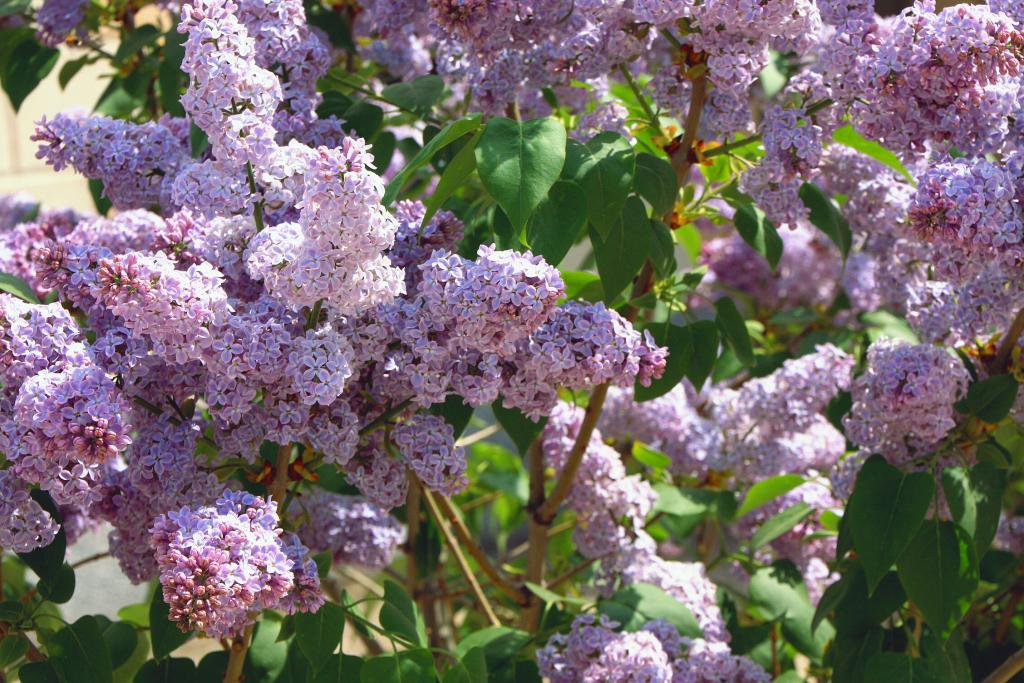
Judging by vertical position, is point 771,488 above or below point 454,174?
below

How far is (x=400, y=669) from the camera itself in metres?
1.20

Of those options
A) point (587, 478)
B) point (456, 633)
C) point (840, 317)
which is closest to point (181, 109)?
point (587, 478)

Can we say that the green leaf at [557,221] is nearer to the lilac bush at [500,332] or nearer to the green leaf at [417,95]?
the lilac bush at [500,332]

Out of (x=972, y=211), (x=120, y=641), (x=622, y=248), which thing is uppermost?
(x=972, y=211)

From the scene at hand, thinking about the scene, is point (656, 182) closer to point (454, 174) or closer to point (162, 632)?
point (454, 174)

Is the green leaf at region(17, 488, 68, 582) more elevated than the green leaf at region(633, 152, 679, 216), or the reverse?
the green leaf at region(633, 152, 679, 216)

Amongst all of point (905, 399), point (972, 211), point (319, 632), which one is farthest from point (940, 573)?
point (319, 632)

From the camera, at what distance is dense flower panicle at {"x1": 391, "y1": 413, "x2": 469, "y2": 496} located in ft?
3.73

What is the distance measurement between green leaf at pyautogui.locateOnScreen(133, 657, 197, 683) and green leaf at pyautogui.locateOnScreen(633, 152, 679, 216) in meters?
0.71

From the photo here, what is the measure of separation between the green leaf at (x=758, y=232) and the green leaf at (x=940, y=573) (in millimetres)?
367

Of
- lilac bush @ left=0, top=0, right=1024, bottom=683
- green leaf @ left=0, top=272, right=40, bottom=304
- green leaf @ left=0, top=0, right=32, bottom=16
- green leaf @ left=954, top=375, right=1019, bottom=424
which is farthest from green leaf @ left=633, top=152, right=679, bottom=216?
green leaf @ left=0, top=0, right=32, bottom=16

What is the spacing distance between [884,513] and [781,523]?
1.25 feet

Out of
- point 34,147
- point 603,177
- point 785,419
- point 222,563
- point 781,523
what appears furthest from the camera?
point 34,147

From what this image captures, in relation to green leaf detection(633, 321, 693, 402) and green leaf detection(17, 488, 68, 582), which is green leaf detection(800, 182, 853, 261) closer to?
green leaf detection(633, 321, 693, 402)
